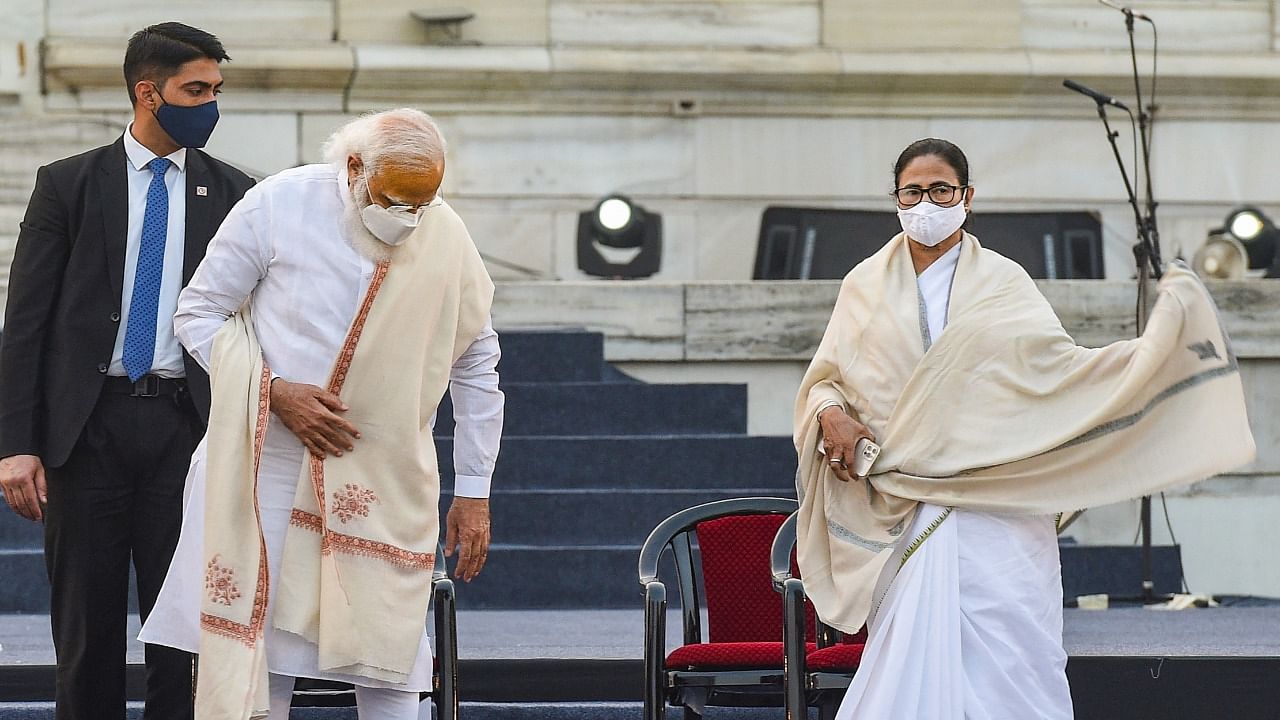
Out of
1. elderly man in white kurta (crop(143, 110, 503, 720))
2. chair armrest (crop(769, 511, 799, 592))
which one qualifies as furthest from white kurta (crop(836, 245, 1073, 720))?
elderly man in white kurta (crop(143, 110, 503, 720))

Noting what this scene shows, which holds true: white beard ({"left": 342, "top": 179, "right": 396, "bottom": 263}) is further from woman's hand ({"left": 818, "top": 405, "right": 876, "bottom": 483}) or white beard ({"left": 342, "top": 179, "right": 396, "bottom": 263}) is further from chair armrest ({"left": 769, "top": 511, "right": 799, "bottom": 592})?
chair armrest ({"left": 769, "top": 511, "right": 799, "bottom": 592})

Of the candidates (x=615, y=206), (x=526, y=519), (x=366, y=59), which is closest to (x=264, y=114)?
(x=366, y=59)

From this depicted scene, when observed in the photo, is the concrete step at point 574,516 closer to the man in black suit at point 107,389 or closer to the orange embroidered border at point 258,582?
the man in black suit at point 107,389

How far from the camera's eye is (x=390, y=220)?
12.7 ft

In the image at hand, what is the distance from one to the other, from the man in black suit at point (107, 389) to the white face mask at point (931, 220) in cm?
169

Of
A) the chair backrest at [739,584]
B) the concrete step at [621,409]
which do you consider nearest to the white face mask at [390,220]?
the chair backrest at [739,584]

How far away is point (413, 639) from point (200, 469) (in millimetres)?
596

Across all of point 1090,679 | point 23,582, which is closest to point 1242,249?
point 1090,679

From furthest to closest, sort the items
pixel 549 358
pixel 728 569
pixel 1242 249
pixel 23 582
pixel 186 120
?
1. pixel 1242 249
2. pixel 549 358
3. pixel 23 582
4. pixel 728 569
5. pixel 186 120

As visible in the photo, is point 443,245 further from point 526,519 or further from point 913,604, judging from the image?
point 526,519

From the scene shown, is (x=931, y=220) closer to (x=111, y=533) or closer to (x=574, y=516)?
(x=111, y=533)

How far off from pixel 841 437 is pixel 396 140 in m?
1.31

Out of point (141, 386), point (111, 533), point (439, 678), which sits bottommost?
point (439, 678)

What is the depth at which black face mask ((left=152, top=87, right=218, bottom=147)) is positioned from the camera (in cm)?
442
